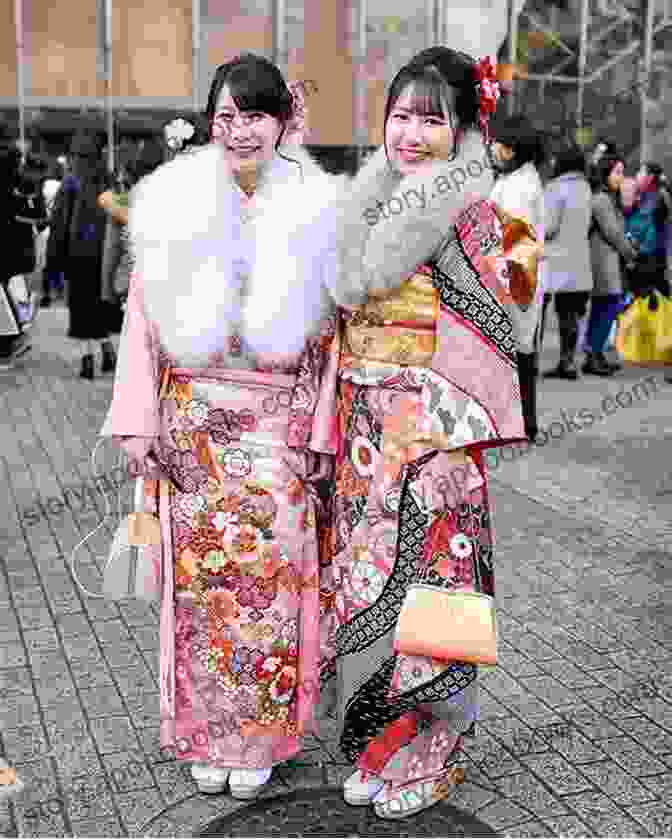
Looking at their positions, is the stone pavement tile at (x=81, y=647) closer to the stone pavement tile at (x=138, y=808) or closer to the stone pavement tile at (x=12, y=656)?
the stone pavement tile at (x=12, y=656)

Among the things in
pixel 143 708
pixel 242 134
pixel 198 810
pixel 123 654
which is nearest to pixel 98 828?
pixel 198 810

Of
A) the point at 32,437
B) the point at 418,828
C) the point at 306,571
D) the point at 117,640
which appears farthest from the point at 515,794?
the point at 32,437

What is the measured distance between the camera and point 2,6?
14969 millimetres

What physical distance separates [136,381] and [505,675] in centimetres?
171

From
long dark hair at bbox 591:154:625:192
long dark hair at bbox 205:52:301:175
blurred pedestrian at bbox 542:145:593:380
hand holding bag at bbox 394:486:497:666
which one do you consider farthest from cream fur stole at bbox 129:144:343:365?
long dark hair at bbox 591:154:625:192

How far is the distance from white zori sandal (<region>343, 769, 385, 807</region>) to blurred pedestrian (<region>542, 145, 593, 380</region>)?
609 centimetres

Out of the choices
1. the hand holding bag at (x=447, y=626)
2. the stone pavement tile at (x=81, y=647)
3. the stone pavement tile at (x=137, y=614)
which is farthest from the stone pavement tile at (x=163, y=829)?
the stone pavement tile at (x=137, y=614)

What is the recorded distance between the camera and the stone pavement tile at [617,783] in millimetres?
2898

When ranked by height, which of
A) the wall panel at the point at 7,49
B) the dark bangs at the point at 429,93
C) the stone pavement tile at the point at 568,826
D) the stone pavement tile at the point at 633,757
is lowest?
the stone pavement tile at the point at 568,826

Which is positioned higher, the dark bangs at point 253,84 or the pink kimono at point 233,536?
the dark bangs at point 253,84

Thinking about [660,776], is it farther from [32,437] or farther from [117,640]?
[32,437]

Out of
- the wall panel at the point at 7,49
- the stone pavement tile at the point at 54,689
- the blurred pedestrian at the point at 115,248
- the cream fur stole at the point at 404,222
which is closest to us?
the cream fur stole at the point at 404,222

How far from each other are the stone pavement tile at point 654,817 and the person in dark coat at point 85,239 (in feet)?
21.7

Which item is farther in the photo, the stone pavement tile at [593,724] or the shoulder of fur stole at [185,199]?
the stone pavement tile at [593,724]
